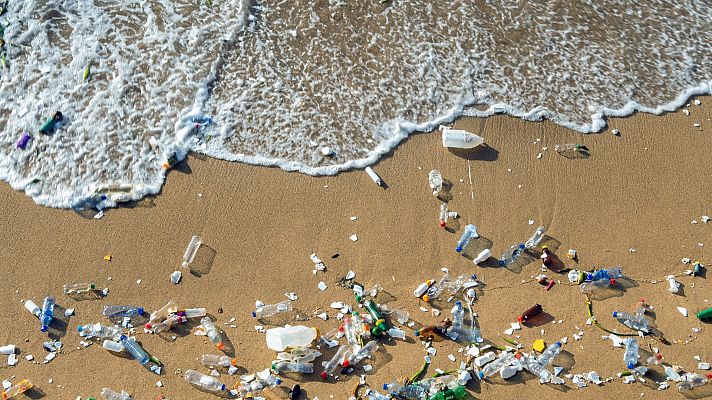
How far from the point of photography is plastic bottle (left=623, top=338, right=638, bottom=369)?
518 centimetres

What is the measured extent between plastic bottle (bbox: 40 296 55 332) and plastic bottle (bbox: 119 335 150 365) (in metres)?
0.67

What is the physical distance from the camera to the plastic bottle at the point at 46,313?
17.6 ft

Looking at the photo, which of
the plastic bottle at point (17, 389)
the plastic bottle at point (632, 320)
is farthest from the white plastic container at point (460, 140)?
the plastic bottle at point (17, 389)

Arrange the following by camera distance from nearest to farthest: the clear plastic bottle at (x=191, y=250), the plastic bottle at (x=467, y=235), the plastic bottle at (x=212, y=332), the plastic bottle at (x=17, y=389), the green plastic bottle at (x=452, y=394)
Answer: the green plastic bottle at (x=452, y=394) → the plastic bottle at (x=17, y=389) → the plastic bottle at (x=212, y=332) → the clear plastic bottle at (x=191, y=250) → the plastic bottle at (x=467, y=235)

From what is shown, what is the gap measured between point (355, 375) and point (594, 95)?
14.4 feet

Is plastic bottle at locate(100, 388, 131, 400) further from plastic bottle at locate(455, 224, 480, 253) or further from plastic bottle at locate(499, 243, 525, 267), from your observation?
plastic bottle at locate(499, 243, 525, 267)

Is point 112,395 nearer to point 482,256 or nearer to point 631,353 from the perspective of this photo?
point 482,256

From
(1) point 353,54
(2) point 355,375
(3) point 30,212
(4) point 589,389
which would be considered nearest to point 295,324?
(2) point 355,375

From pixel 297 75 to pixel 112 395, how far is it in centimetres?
395

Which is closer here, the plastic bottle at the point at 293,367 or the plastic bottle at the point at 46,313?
the plastic bottle at the point at 293,367

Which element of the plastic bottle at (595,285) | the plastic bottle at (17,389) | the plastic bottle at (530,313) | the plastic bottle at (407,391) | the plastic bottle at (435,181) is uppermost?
the plastic bottle at (435,181)

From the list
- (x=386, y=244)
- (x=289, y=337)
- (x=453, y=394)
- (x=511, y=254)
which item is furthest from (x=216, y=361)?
(x=511, y=254)

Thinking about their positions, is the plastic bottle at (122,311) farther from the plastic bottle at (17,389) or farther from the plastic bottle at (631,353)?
the plastic bottle at (631,353)

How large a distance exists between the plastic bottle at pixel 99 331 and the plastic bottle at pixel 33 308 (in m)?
0.40
